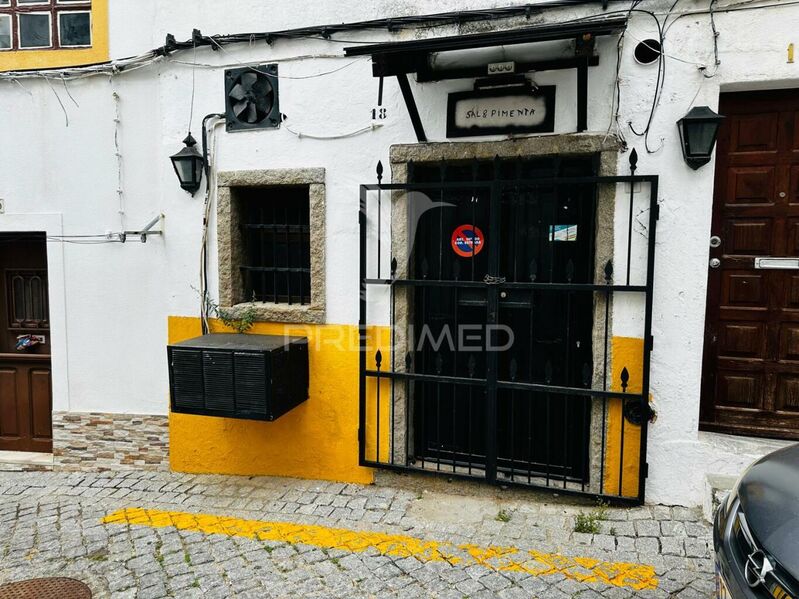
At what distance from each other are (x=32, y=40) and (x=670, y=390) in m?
6.37

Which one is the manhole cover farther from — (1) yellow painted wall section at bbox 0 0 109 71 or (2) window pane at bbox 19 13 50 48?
(2) window pane at bbox 19 13 50 48

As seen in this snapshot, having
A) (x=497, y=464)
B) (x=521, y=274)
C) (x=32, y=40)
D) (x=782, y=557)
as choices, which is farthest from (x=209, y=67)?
(x=782, y=557)

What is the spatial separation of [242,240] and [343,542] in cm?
267

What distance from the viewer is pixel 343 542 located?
359 centimetres

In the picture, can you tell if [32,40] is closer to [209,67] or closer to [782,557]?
[209,67]

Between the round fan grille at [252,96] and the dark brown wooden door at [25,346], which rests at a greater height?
the round fan grille at [252,96]

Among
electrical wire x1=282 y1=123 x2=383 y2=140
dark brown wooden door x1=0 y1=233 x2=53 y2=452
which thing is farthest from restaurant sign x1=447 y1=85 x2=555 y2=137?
dark brown wooden door x1=0 y1=233 x2=53 y2=452

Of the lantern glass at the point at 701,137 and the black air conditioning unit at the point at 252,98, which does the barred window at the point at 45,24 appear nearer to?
the black air conditioning unit at the point at 252,98

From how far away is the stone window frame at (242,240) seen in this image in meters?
4.35

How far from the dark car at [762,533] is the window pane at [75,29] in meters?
6.01

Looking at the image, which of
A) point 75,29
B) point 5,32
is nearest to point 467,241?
point 75,29

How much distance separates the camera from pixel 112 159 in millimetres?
4844

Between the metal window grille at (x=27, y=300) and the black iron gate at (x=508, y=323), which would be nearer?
the black iron gate at (x=508, y=323)

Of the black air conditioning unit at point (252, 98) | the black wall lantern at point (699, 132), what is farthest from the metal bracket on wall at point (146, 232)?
the black wall lantern at point (699, 132)
